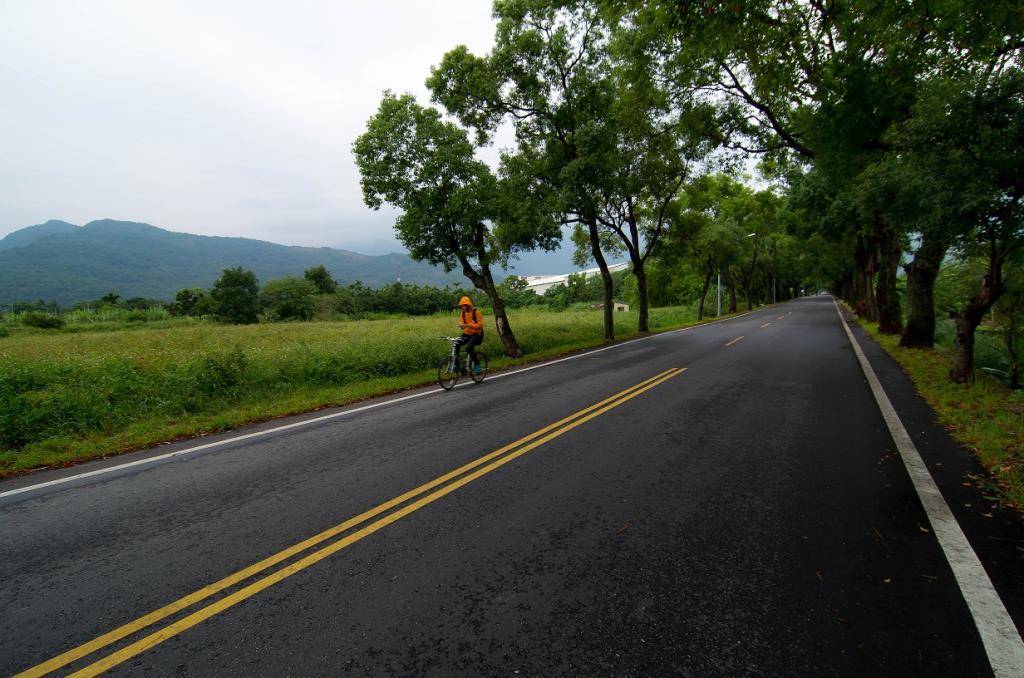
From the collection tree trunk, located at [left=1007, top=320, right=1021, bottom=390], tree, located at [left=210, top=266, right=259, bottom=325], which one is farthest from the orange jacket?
tree, located at [left=210, top=266, right=259, bottom=325]

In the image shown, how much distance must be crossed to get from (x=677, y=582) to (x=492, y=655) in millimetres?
1319

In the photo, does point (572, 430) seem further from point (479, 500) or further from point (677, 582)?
point (677, 582)

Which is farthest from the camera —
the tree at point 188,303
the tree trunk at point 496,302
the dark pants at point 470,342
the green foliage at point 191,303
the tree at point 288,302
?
the tree at point 188,303

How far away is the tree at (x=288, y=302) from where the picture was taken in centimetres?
6462

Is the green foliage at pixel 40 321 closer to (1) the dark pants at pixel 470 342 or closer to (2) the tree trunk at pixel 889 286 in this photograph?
(1) the dark pants at pixel 470 342

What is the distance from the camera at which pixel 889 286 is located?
1816 centimetres

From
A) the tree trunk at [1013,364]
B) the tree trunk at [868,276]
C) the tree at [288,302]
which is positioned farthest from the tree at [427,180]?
the tree at [288,302]

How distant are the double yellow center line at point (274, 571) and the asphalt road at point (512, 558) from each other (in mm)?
17

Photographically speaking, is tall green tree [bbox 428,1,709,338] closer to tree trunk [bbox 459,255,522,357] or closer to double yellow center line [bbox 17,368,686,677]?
tree trunk [bbox 459,255,522,357]

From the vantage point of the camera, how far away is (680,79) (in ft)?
36.6

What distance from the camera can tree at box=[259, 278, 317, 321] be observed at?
212 feet

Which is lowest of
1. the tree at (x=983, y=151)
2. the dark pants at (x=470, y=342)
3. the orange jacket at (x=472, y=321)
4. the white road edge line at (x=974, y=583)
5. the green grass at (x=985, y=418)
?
the white road edge line at (x=974, y=583)

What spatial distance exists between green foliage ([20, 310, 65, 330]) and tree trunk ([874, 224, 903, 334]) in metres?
61.4

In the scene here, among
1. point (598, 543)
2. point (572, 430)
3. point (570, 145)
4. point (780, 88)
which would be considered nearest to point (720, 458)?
point (572, 430)
